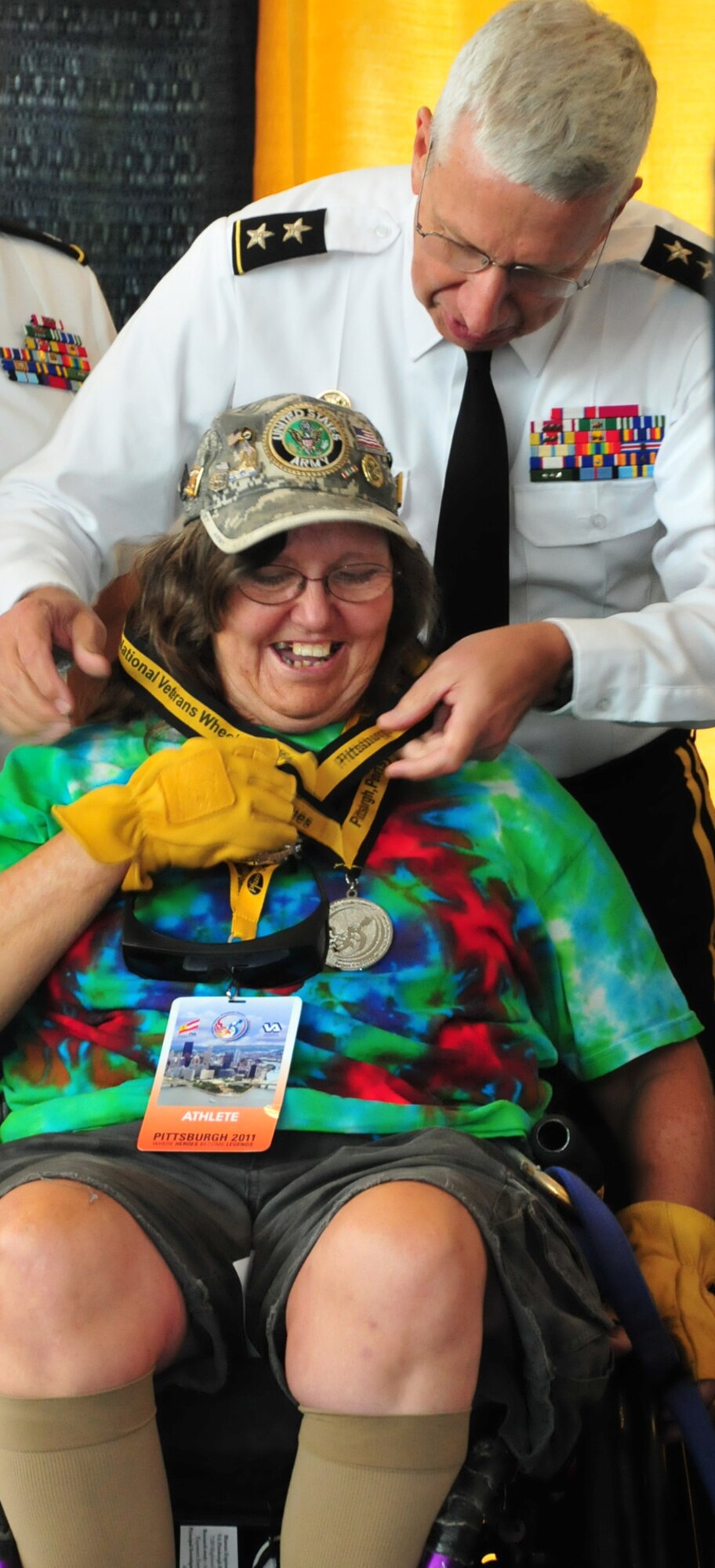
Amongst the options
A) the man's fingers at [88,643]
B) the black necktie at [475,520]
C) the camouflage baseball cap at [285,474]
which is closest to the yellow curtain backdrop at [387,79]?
the black necktie at [475,520]

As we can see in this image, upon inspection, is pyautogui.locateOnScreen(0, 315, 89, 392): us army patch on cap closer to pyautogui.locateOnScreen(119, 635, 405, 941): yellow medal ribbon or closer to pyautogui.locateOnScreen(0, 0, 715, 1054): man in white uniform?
pyautogui.locateOnScreen(0, 0, 715, 1054): man in white uniform

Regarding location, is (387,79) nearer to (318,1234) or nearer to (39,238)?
(39,238)

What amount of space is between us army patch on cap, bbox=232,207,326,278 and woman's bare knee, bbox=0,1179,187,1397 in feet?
4.30

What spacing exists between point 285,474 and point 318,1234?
818mm

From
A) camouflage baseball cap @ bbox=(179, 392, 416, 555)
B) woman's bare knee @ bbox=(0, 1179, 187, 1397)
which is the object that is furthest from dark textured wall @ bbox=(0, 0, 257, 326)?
woman's bare knee @ bbox=(0, 1179, 187, 1397)

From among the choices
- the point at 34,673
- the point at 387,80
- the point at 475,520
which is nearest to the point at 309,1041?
the point at 34,673

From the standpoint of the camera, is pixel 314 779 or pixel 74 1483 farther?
pixel 314 779

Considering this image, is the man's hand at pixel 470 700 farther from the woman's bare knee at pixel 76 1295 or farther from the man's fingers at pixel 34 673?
the woman's bare knee at pixel 76 1295

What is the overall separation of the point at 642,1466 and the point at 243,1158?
46 cm

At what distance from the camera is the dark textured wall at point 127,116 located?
2803mm

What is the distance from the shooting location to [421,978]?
5.42 ft

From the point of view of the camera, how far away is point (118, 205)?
2.84 meters

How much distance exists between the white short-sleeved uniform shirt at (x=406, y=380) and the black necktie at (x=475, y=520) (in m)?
0.07

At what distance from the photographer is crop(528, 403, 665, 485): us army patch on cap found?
2.17m
